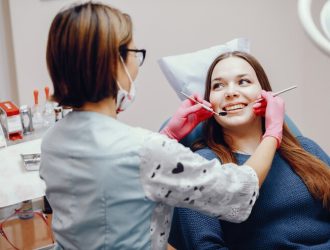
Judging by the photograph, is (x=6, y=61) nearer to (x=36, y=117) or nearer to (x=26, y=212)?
(x=36, y=117)

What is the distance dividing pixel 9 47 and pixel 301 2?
1.70 meters

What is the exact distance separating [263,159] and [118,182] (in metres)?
0.43

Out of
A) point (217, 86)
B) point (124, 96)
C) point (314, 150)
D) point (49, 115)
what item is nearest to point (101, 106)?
point (124, 96)

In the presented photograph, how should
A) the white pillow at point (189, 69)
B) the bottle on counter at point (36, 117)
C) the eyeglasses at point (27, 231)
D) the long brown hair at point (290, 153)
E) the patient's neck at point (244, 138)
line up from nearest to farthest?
the long brown hair at point (290, 153)
the patient's neck at point (244, 138)
the white pillow at point (189, 69)
the bottle on counter at point (36, 117)
the eyeglasses at point (27, 231)

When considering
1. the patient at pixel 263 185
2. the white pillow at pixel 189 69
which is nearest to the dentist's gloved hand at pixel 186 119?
the patient at pixel 263 185

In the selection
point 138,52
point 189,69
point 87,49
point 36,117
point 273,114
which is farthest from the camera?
point 36,117

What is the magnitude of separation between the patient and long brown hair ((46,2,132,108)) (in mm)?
574

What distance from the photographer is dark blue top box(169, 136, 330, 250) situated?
1390 mm

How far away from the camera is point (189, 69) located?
6.22 ft

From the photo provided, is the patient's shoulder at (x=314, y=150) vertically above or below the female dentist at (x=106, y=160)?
below

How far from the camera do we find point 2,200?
1520mm

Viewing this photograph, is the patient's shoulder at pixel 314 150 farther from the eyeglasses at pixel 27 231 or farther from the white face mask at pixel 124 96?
the eyeglasses at pixel 27 231

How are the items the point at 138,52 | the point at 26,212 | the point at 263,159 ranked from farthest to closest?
the point at 26,212 < the point at 263,159 < the point at 138,52

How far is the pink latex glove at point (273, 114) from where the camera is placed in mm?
1336
